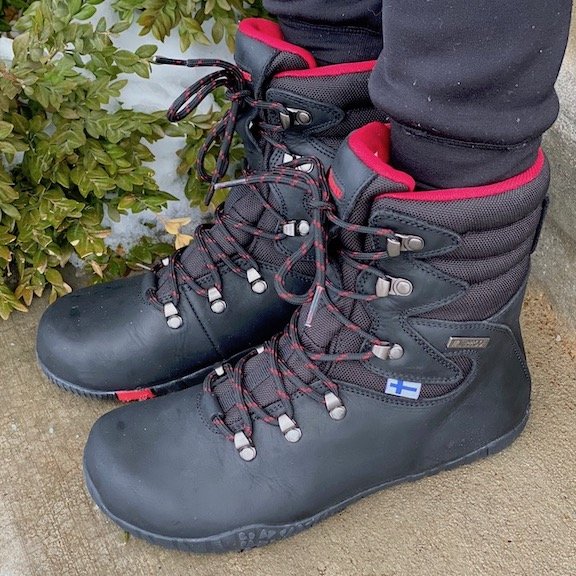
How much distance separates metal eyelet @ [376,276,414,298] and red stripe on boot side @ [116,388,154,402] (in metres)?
0.42

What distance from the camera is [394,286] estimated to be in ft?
2.51

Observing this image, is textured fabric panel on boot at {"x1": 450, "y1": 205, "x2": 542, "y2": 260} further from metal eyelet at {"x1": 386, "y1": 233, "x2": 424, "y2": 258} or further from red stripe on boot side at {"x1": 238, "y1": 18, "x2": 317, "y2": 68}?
red stripe on boot side at {"x1": 238, "y1": 18, "x2": 317, "y2": 68}

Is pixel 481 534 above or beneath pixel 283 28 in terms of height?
beneath

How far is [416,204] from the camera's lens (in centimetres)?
71

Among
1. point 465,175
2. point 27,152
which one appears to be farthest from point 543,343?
point 27,152

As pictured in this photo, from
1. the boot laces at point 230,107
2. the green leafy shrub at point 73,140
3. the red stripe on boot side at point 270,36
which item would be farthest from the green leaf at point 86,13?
the red stripe on boot side at point 270,36

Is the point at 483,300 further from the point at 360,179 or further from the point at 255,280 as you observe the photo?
the point at 255,280

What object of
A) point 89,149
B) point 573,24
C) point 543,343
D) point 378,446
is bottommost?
point 543,343

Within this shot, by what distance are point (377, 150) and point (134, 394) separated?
49 cm

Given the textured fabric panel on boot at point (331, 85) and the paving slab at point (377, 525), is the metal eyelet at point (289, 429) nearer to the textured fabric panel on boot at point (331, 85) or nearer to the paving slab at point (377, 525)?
the paving slab at point (377, 525)

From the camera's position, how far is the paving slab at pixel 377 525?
2.80 feet

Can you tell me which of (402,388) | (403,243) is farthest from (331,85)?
(402,388)

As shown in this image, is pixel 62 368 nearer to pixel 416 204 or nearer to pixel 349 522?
pixel 349 522

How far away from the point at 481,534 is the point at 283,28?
666 millimetres
